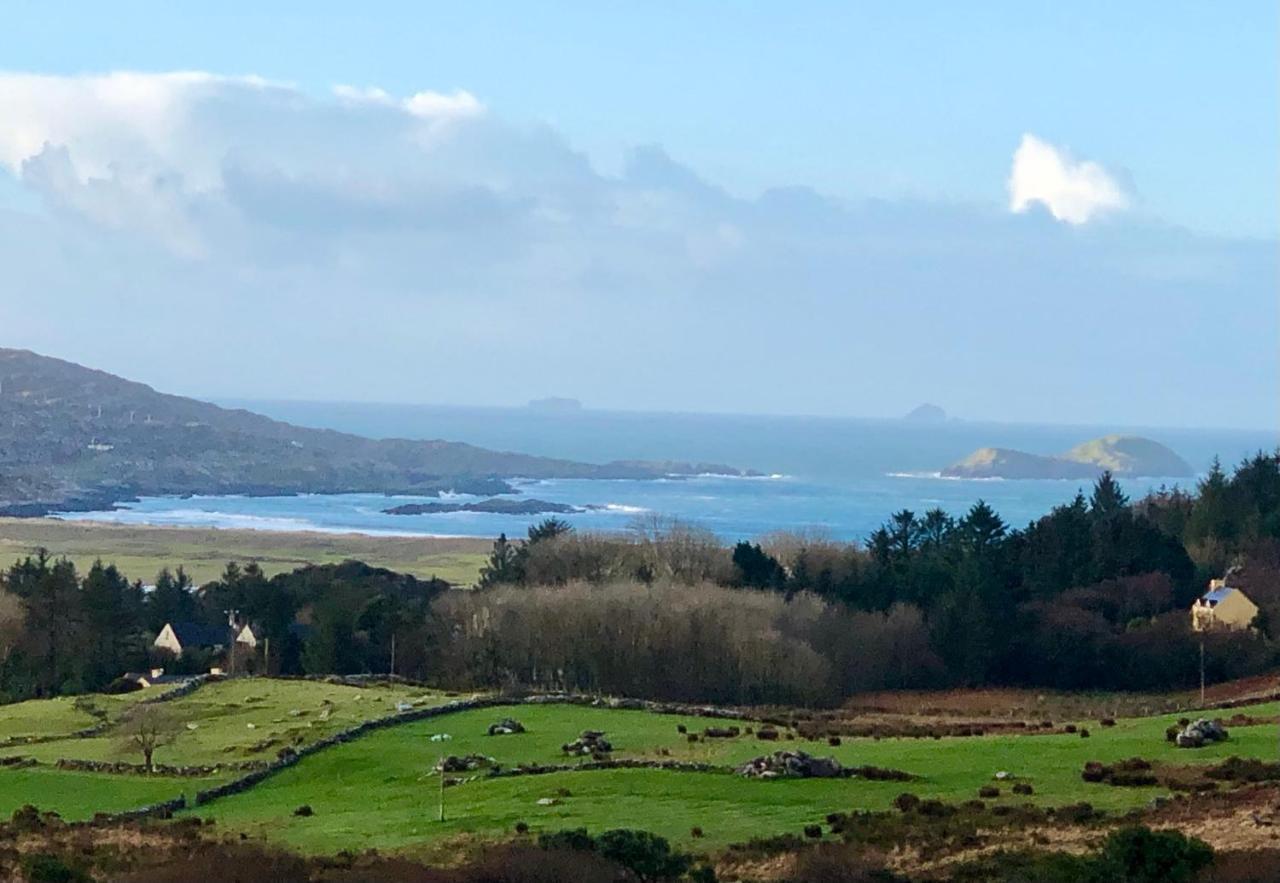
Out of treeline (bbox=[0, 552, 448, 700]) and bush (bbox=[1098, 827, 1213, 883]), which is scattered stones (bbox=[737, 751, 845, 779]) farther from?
treeline (bbox=[0, 552, 448, 700])

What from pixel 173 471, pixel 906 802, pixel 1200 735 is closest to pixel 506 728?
pixel 906 802

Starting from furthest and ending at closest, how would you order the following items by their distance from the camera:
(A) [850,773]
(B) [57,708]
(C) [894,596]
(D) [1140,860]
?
1. (C) [894,596]
2. (B) [57,708]
3. (A) [850,773]
4. (D) [1140,860]

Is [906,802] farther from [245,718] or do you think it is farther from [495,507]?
[495,507]

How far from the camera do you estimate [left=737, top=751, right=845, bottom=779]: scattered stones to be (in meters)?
24.8

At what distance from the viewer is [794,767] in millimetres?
24922

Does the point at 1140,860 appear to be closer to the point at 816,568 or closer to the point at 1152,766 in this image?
the point at 1152,766

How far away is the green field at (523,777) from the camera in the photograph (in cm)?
2253

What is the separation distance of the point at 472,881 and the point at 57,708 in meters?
25.3

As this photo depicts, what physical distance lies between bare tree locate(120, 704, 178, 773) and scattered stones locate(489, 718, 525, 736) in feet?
21.1

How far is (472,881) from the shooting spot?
17922 millimetres

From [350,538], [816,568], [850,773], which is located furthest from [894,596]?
[350,538]

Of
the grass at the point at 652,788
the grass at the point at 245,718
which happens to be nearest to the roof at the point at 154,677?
the grass at the point at 245,718

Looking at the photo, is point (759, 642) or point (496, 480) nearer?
point (759, 642)

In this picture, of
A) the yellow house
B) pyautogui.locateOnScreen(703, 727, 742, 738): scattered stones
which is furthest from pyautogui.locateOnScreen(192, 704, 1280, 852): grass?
the yellow house
